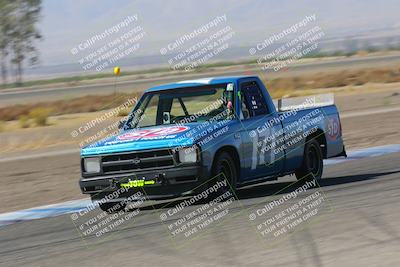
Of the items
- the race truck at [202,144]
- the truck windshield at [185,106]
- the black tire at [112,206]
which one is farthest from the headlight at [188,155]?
the black tire at [112,206]

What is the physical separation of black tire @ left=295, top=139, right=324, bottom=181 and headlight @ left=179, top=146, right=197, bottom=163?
265 centimetres

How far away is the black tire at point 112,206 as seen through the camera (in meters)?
11.6

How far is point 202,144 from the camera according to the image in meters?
10.9

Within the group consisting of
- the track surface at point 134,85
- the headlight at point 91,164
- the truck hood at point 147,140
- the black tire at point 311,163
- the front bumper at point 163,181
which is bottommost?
the track surface at point 134,85

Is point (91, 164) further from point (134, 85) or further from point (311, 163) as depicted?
point (134, 85)

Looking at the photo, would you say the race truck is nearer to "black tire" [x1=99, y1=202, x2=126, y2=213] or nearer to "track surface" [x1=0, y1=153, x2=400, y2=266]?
"black tire" [x1=99, y1=202, x2=126, y2=213]

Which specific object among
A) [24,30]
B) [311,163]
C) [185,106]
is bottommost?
[311,163]

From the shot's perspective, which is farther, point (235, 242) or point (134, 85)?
point (134, 85)

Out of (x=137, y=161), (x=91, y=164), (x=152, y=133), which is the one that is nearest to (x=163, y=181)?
(x=137, y=161)

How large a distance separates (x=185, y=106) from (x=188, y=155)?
140 cm

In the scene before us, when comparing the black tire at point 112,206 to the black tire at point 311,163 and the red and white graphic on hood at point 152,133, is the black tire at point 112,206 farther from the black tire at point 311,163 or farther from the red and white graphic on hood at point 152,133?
the black tire at point 311,163

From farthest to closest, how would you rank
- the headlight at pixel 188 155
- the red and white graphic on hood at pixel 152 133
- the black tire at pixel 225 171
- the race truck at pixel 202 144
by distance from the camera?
1. the red and white graphic on hood at pixel 152 133
2. the black tire at pixel 225 171
3. the race truck at pixel 202 144
4. the headlight at pixel 188 155

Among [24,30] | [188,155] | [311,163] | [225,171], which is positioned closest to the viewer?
[188,155]

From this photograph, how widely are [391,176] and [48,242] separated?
566 centimetres
